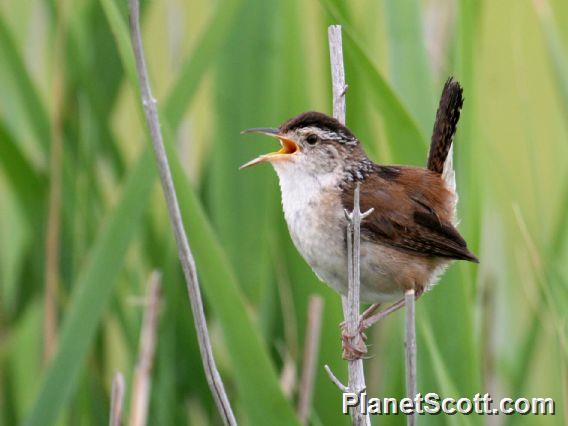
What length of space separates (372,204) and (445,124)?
28cm

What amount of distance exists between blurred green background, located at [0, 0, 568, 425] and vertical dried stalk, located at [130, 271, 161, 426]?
109 mm

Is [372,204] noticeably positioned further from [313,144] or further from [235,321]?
[235,321]

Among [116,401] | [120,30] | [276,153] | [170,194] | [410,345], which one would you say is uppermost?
[120,30]

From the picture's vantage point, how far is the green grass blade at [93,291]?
2148mm

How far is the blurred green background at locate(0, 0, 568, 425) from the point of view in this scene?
2.09m

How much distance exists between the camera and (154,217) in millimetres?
2795

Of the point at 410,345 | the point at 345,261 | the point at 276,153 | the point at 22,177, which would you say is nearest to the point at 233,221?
the point at 276,153

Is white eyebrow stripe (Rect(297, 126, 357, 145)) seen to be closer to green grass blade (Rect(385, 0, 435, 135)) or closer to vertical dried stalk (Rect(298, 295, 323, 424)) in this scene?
green grass blade (Rect(385, 0, 435, 135))

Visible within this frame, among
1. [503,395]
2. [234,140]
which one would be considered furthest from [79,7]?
[503,395]

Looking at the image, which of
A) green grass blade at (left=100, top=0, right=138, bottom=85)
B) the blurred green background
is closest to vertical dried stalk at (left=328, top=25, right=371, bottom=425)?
the blurred green background

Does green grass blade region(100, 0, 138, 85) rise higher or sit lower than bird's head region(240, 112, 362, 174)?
higher

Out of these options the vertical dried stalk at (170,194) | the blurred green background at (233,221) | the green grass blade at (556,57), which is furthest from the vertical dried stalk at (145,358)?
the green grass blade at (556,57)

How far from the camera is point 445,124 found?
2273 millimetres

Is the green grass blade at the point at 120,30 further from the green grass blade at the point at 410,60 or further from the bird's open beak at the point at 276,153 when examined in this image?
the green grass blade at the point at 410,60
